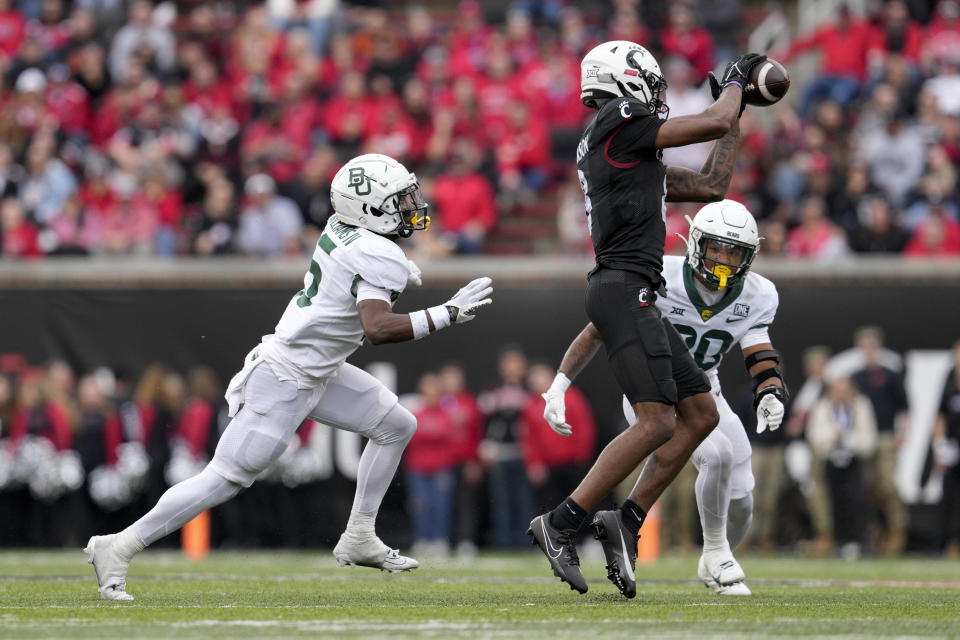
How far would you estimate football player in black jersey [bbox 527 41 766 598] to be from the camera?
20.7 ft

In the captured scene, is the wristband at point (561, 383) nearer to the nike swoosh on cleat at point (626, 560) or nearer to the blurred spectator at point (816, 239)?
the nike swoosh on cleat at point (626, 560)

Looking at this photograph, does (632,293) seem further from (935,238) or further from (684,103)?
(684,103)

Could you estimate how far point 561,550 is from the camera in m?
6.30

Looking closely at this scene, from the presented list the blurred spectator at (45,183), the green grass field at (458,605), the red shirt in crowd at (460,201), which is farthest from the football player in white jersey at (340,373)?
the blurred spectator at (45,183)

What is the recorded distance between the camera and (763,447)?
514 inches

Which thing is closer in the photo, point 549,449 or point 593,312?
point 593,312

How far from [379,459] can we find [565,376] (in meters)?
0.92

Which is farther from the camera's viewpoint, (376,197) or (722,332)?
(722,332)

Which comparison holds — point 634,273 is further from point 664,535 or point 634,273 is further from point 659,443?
point 664,535

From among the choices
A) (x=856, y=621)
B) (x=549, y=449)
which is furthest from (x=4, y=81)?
(x=856, y=621)

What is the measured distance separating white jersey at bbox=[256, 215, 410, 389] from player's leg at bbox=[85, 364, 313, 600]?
9cm

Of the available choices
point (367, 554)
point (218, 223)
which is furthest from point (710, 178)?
point (218, 223)

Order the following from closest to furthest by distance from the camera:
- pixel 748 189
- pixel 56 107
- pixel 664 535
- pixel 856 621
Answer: pixel 856 621 → pixel 664 535 → pixel 748 189 → pixel 56 107

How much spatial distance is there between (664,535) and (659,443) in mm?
6746
